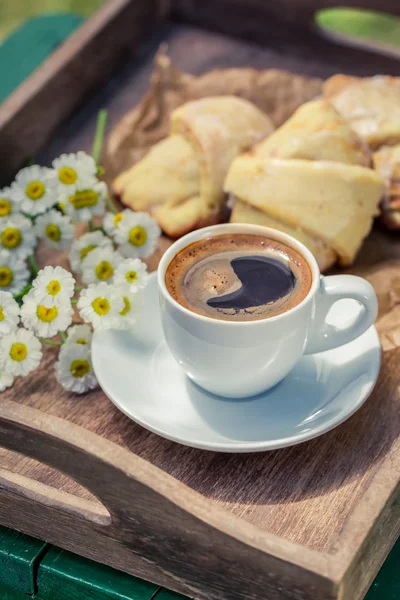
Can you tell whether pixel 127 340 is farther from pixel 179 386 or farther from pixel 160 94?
pixel 160 94

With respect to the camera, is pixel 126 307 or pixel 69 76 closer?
pixel 126 307

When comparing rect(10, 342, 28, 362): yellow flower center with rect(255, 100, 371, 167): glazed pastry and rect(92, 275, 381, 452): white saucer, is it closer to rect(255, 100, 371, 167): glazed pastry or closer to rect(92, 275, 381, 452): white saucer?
rect(92, 275, 381, 452): white saucer

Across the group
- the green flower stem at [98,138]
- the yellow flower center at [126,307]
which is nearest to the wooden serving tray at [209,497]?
the yellow flower center at [126,307]

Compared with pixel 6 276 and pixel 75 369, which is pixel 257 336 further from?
pixel 6 276

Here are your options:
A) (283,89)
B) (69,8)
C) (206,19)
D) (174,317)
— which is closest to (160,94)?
(283,89)

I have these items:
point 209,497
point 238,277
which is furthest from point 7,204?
point 209,497

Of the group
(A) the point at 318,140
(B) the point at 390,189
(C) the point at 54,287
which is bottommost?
(B) the point at 390,189

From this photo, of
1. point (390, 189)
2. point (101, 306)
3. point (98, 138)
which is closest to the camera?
point (101, 306)
